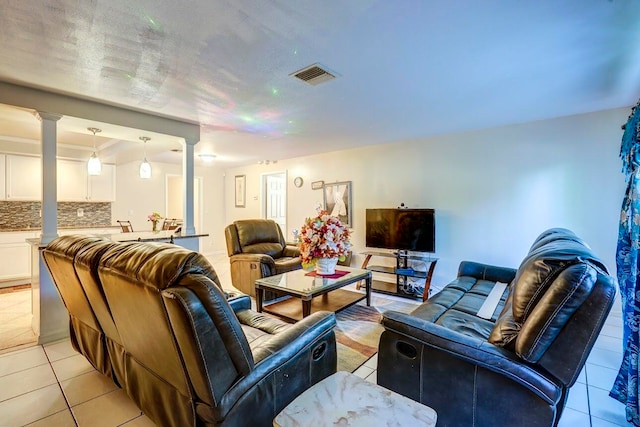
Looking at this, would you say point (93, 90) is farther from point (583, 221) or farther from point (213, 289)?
point (583, 221)

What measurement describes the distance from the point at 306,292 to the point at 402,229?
221 cm

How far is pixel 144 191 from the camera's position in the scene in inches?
262

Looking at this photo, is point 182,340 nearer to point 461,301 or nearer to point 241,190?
point 461,301

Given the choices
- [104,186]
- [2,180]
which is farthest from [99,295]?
[104,186]

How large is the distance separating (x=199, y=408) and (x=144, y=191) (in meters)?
6.48

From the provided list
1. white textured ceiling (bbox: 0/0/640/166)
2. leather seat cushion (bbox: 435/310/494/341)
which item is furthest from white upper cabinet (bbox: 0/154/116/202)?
leather seat cushion (bbox: 435/310/494/341)

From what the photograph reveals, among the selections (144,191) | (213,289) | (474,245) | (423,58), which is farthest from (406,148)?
(144,191)

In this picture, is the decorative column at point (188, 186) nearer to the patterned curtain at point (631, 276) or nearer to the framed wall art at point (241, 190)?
the framed wall art at point (241, 190)

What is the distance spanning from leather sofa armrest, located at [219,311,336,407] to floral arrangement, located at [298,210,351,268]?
5.01 ft

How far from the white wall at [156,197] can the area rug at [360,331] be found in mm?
5258

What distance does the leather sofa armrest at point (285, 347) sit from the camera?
127 cm

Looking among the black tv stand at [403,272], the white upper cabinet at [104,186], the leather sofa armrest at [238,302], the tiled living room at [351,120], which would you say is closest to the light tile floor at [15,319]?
the tiled living room at [351,120]

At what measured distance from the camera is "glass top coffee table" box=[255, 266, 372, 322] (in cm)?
289

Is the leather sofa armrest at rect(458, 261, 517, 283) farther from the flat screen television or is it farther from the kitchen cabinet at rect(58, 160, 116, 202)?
the kitchen cabinet at rect(58, 160, 116, 202)
